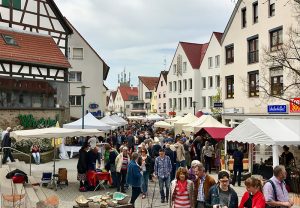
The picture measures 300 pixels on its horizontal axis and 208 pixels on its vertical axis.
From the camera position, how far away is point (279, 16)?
2416cm

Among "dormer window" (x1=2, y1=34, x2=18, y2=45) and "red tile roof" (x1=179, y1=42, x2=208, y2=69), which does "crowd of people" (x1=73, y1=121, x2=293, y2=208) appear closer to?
"dormer window" (x1=2, y1=34, x2=18, y2=45)

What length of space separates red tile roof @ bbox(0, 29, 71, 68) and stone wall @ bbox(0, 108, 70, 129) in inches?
130

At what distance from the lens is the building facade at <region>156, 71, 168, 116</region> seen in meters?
66.9

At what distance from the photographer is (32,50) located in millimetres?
28375

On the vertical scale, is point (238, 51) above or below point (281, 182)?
above

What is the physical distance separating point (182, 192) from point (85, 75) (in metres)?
36.1

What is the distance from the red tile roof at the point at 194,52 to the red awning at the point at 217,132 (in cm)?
3366

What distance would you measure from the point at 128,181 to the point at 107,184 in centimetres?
452

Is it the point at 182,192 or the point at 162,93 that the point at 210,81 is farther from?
the point at 182,192

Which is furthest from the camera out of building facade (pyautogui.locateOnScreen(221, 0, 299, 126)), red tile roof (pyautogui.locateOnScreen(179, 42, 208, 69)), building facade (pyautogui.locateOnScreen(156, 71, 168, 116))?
building facade (pyautogui.locateOnScreen(156, 71, 168, 116))

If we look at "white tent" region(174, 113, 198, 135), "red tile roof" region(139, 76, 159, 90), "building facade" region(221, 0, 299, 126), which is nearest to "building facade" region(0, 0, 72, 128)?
"white tent" region(174, 113, 198, 135)

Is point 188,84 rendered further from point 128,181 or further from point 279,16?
point 128,181

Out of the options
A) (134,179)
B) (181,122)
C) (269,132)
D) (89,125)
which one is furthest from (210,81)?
(134,179)

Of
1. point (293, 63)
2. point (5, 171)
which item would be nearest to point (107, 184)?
point (5, 171)
